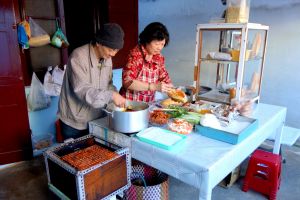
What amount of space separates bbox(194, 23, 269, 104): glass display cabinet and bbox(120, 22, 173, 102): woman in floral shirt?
315 mm

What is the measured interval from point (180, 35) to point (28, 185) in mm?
2622

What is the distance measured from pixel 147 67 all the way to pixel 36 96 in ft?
4.75

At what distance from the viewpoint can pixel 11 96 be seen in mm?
2426

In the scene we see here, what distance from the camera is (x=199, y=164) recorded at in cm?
112

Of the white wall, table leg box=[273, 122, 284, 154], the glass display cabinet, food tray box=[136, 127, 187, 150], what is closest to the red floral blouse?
the glass display cabinet

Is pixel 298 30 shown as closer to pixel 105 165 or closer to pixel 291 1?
pixel 291 1

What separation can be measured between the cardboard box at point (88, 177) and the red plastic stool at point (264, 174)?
1.26 m

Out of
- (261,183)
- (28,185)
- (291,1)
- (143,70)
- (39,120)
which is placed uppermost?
(291,1)

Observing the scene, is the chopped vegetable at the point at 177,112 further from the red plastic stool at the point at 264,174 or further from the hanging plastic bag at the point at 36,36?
the hanging plastic bag at the point at 36,36

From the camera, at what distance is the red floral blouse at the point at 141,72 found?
190cm

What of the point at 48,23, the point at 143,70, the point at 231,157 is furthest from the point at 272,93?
the point at 48,23

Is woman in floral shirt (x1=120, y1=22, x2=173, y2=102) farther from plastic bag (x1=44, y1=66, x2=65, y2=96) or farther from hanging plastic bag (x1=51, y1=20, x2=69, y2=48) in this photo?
hanging plastic bag (x1=51, y1=20, x2=69, y2=48)

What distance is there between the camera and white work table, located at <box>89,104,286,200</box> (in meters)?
1.14

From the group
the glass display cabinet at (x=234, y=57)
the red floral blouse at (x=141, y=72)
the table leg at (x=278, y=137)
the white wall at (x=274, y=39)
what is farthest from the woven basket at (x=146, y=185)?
the white wall at (x=274, y=39)
